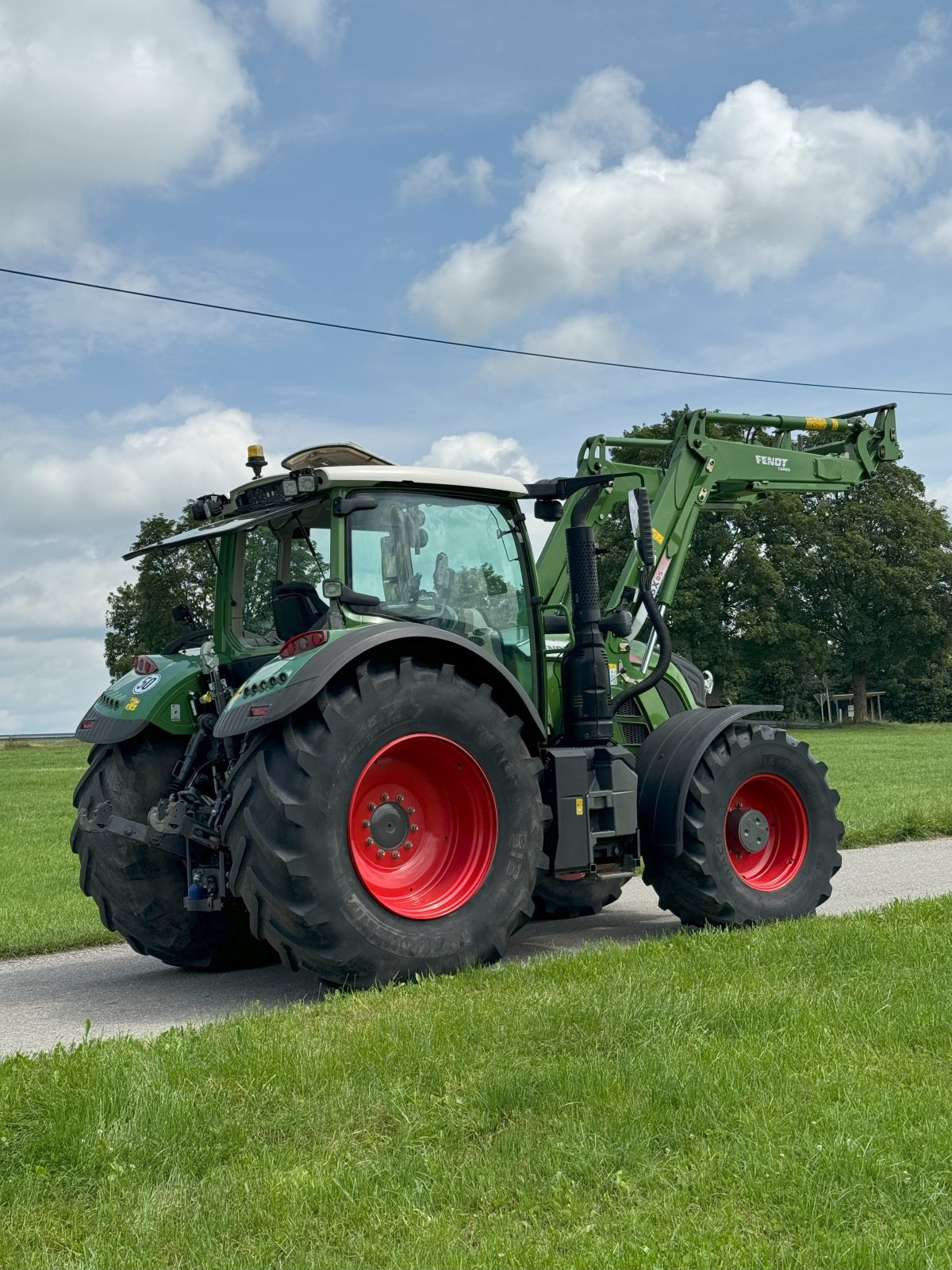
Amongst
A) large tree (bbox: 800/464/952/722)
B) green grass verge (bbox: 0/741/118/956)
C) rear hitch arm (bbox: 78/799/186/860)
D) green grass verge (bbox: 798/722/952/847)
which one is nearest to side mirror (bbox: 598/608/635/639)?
rear hitch arm (bbox: 78/799/186/860)

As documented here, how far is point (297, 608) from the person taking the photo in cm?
738

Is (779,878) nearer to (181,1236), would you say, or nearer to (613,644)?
(613,644)

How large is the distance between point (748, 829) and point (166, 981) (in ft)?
11.7

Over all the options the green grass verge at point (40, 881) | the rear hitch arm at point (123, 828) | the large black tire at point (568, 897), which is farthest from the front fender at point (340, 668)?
the green grass verge at point (40, 881)

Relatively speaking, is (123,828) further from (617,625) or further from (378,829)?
(617,625)

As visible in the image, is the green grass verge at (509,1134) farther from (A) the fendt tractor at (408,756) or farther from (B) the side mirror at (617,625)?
(B) the side mirror at (617,625)

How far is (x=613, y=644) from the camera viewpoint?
8852mm

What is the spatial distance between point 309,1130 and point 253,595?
4222 millimetres

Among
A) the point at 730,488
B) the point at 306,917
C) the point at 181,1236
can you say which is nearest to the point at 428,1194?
the point at 181,1236

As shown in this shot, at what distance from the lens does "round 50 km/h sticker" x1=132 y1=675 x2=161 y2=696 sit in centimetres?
760

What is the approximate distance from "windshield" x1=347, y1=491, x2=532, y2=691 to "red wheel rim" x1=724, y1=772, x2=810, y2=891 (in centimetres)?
168

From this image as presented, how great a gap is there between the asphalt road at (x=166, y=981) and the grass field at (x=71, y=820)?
0.74 m

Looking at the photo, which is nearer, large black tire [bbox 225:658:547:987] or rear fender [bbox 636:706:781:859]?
large black tire [bbox 225:658:547:987]

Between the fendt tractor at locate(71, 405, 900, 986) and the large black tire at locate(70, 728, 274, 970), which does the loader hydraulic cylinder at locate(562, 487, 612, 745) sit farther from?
the large black tire at locate(70, 728, 274, 970)
